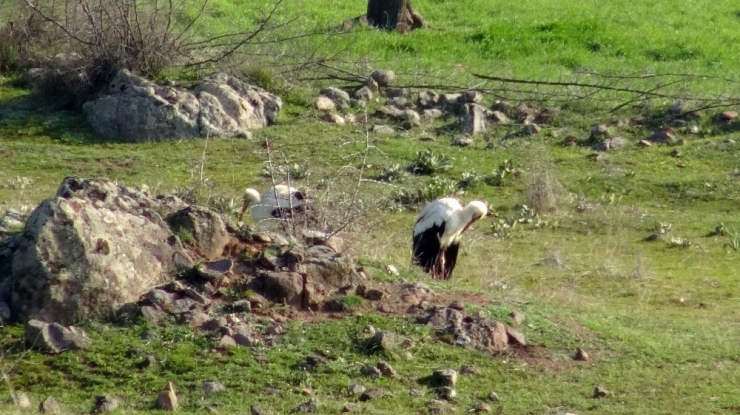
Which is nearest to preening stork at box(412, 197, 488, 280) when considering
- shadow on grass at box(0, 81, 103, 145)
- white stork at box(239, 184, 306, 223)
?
white stork at box(239, 184, 306, 223)

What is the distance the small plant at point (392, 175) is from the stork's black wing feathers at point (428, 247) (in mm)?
2871

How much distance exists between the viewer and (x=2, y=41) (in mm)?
15891

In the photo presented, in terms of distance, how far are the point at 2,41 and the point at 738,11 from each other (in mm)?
12816

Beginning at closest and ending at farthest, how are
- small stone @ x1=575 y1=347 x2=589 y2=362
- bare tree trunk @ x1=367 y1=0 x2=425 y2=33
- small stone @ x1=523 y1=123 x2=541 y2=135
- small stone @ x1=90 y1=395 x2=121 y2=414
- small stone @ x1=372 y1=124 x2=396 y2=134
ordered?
small stone @ x1=90 y1=395 x2=121 y2=414 → small stone @ x1=575 y1=347 x2=589 y2=362 → small stone @ x1=372 y1=124 x2=396 y2=134 → small stone @ x1=523 y1=123 x2=541 y2=135 → bare tree trunk @ x1=367 y1=0 x2=425 y2=33

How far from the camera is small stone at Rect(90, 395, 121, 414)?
18.9ft

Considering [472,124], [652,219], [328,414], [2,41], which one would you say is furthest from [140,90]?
[328,414]

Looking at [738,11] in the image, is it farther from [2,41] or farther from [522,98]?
[2,41]

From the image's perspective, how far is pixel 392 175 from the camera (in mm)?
13422

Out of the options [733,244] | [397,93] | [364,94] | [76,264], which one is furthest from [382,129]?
[76,264]

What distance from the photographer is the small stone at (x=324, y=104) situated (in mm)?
15320

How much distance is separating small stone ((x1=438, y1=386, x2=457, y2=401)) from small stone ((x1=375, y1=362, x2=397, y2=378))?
0.27 metres

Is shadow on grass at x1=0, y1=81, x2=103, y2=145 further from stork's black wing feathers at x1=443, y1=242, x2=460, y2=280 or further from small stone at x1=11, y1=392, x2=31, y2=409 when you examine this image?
small stone at x1=11, y1=392, x2=31, y2=409

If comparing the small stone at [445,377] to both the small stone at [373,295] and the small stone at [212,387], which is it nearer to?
the small stone at [373,295]

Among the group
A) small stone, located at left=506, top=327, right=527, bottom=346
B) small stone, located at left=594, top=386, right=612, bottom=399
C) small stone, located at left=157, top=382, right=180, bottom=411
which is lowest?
small stone, located at left=594, top=386, right=612, bottom=399
